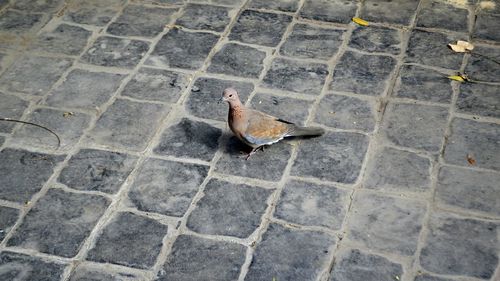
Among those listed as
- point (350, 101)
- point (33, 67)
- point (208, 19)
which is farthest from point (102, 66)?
point (350, 101)

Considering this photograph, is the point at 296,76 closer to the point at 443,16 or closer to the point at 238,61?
the point at 238,61

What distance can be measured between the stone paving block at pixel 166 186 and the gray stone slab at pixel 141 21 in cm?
202

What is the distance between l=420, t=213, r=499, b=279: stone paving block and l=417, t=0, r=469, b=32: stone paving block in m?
2.68

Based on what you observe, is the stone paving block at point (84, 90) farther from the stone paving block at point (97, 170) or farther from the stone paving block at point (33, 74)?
the stone paving block at point (97, 170)

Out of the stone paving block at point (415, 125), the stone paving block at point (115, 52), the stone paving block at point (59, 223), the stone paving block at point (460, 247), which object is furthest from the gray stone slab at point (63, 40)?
the stone paving block at point (460, 247)

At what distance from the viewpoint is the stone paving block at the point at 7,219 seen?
5188 mm

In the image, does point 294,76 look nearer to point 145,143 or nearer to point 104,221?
point 145,143

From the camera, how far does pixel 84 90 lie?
6.55 meters

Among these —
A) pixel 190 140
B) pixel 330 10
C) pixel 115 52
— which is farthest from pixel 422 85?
pixel 115 52

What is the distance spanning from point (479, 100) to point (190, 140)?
253 cm

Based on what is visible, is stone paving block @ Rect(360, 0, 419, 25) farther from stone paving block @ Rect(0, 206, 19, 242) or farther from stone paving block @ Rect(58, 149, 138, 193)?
stone paving block @ Rect(0, 206, 19, 242)

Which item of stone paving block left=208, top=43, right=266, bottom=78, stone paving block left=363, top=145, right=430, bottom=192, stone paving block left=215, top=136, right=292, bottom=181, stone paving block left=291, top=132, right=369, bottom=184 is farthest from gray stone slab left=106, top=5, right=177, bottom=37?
stone paving block left=363, top=145, right=430, bottom=192

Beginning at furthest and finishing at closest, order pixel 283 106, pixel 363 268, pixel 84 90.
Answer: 1. pixel 84 90
2. pixel 283 106
3. pixel 363 268

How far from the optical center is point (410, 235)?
503 cm
